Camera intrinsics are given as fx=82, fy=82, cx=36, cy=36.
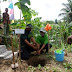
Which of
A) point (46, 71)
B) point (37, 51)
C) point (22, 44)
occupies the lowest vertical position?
point (46, 71)

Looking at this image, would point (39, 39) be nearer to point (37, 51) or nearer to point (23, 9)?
point (37, 51)

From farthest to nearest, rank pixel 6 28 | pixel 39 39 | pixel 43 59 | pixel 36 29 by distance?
pixel 6 28
pixel 36 29
pixel 39 39
pixel 43 59

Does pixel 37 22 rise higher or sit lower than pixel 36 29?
higher

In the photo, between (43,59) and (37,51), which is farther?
(37,51)

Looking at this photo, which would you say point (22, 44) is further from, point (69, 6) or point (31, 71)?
point (69, 6)

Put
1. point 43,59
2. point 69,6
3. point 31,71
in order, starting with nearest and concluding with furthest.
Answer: point 31,71 < point 43,59 < point 69,6

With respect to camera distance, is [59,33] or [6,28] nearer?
[59,33]

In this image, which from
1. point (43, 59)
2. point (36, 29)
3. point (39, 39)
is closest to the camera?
point (43, 59)

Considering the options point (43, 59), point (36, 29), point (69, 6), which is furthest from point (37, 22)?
point (69, 6)

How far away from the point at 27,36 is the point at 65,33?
291 centimetres

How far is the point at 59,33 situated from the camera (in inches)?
204

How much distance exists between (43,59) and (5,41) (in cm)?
300

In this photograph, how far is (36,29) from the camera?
170 inches

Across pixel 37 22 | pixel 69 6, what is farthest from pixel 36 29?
pixel 69 6
